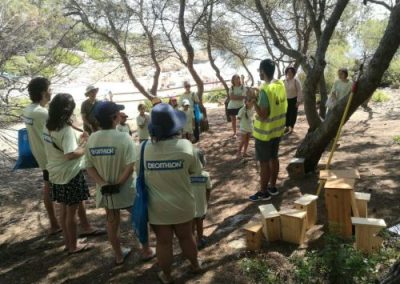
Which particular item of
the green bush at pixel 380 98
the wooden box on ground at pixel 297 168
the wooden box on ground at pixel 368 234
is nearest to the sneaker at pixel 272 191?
the wooden box on ground at pixel 297 168

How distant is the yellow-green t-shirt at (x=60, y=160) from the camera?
4.01m

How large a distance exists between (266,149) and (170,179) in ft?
7.32

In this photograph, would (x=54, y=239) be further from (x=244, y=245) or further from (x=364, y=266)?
(x=364, y=266)

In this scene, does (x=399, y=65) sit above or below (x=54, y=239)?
above

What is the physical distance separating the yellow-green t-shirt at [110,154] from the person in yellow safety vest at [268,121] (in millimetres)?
1984

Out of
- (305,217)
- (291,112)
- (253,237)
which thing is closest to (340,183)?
(305,217)

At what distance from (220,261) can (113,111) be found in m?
1.75

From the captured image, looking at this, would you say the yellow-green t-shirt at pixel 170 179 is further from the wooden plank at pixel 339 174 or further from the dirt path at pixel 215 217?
the wooden plank at pixel 339 174

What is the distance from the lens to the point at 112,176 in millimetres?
3734

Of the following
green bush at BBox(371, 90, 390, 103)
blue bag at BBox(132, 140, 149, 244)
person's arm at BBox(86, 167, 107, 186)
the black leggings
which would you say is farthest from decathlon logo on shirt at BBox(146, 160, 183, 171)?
green bush at BBox(371, 90, 390, 103)

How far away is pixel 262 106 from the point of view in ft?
16.5

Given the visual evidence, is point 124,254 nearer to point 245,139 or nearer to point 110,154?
point 110,154

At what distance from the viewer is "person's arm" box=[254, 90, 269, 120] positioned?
5.00m

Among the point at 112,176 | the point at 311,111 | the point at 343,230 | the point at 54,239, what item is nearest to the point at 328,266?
the point at 343,230
